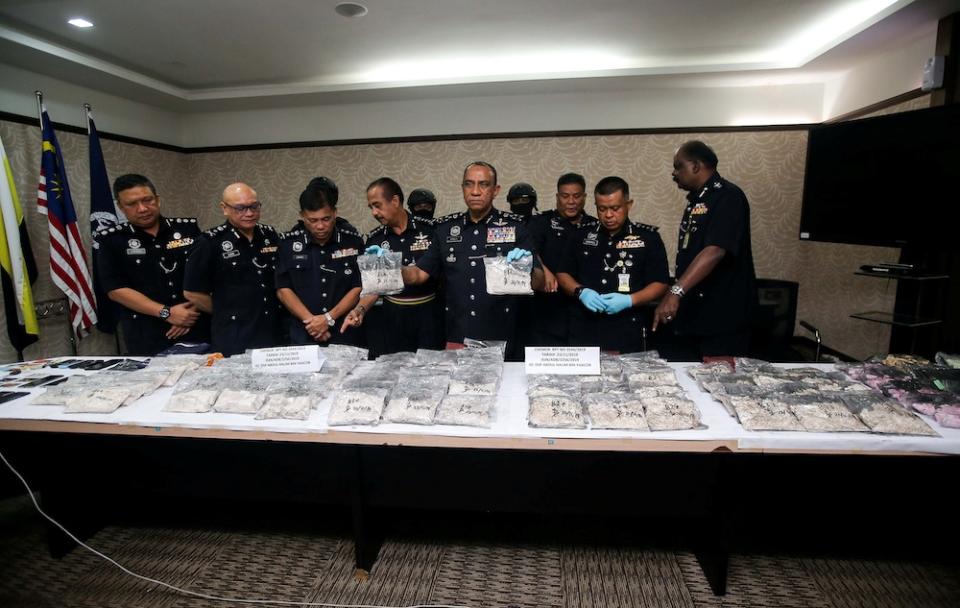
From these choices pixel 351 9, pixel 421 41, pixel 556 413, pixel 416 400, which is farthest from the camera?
pixel 421 41

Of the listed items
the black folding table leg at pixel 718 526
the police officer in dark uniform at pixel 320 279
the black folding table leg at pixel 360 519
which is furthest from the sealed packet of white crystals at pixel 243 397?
the black folding table leg at pixel 718 526

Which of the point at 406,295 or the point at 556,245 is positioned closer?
the point at 406,295

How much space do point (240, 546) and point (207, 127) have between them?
186 inches

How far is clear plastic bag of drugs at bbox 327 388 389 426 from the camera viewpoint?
1489 mm

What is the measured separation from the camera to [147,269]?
8.96ft

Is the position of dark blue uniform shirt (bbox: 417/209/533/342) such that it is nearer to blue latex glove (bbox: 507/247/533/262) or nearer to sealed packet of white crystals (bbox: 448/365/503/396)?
Result: blue latex glove (bbox: 507/247/533/262)

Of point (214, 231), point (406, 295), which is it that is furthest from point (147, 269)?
point (406, 295)

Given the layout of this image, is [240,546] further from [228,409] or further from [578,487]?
Result: [578,487]

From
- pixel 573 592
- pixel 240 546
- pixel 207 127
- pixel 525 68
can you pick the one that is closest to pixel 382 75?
pixel 525 68

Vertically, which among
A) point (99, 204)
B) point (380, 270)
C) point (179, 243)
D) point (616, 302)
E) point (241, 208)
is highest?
point (99, 204)

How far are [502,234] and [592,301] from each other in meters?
0.57

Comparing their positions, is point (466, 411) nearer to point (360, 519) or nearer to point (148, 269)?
point (360, 519)

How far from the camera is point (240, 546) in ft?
6.55

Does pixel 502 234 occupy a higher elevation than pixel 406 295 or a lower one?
higher
